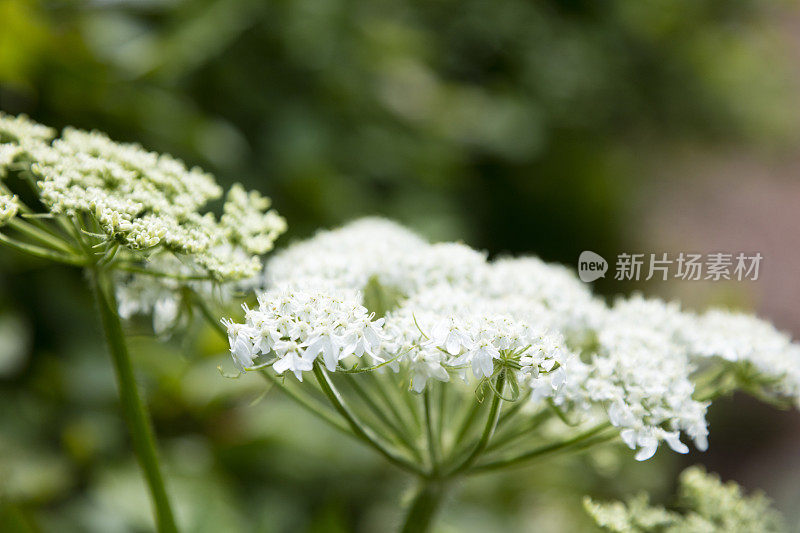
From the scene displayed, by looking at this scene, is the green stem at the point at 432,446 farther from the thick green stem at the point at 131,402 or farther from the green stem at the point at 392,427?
the thick green stem at the point at 131,402

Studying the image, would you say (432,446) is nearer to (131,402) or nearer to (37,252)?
(131,402)

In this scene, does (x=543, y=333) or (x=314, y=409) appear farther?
(x=314, y=409)

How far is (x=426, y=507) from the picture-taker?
1304mm

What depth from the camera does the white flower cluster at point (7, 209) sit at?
108cm

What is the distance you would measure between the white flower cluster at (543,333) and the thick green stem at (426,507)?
27 cm

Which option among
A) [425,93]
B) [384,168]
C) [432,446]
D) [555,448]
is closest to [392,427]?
[432,446]

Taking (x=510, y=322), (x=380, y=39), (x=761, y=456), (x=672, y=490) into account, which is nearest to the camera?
(x=510, y=322)

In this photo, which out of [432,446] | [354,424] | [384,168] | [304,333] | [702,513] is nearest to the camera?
[304,333]

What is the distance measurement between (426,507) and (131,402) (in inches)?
22.1

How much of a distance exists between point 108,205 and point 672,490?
3949mm

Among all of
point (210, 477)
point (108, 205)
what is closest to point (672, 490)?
point (210, 477)

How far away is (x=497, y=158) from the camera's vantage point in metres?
4.82

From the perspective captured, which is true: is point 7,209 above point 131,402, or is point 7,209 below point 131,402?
above

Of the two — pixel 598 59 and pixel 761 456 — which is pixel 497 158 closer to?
pixel 598 59
